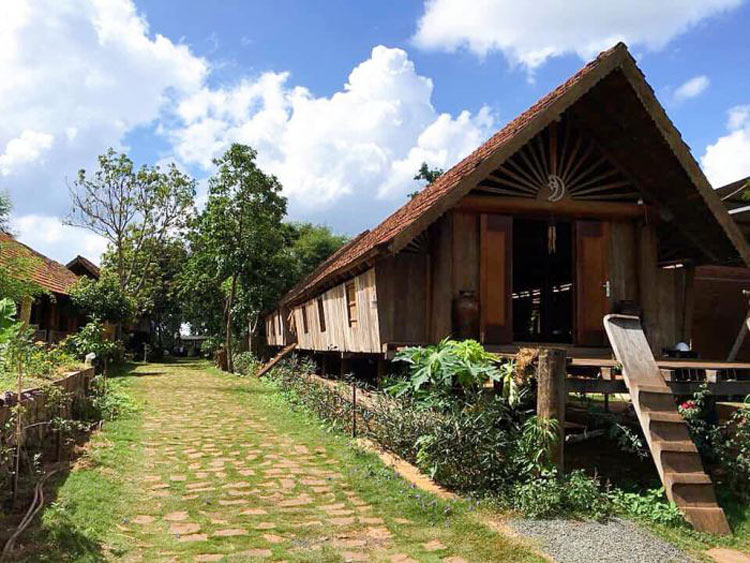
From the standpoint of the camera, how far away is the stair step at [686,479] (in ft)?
18.1

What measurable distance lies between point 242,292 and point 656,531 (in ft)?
69.2

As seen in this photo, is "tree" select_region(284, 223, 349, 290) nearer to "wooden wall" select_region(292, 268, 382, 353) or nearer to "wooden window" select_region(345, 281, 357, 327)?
"wooden wall" select_region(292, 268, 382, 353)

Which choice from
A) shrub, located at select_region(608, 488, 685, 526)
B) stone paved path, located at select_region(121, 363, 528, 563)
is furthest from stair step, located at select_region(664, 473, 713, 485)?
stone paved path, located at select_region(121, 363, 528, 563)

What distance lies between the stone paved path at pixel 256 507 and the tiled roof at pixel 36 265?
3.88m

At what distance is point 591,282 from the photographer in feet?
32.3

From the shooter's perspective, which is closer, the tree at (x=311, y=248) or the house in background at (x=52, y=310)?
the house in background at (x=52, y=310)

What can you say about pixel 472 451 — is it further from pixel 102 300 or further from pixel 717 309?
pixel 102 300

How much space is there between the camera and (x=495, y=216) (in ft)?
31.4

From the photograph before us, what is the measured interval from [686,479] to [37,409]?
6.88m

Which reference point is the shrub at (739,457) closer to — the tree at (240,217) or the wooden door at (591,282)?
the wooden door at (591,282)

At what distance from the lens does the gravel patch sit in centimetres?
464

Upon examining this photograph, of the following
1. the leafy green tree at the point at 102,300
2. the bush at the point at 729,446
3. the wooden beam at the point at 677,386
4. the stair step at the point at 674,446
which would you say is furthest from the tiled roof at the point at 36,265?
the bush at the point at 729,446

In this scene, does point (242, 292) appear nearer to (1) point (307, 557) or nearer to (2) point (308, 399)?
(2) point (308, 399)

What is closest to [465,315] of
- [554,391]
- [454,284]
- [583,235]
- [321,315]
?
[454,284]
